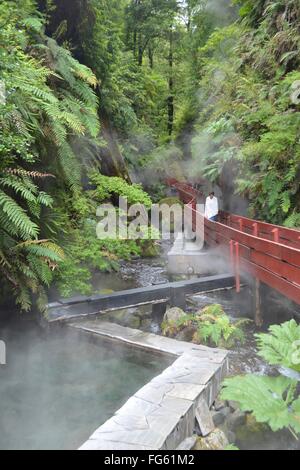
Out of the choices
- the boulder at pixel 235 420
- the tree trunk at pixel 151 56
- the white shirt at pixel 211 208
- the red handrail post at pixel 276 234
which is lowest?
the boulder at pixel 235 420

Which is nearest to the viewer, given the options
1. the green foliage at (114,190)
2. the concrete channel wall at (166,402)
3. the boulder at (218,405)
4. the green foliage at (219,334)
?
the concrete channel wall at (166,402)

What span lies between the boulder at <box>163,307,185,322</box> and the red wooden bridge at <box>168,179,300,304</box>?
159 centimetres

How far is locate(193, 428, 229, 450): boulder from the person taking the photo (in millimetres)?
3732

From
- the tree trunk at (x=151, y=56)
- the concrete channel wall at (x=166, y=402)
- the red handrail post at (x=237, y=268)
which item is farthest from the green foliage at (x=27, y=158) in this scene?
the tree trunk at (x=151, y=56)

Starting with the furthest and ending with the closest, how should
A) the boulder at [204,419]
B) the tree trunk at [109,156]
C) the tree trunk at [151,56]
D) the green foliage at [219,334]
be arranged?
the tree trunk at [151,56], the tree trunk at [109,156], the green foliage at [219,334], the boulder at [204,419]

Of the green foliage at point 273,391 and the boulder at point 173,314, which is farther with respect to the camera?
the boulder at point 173,314

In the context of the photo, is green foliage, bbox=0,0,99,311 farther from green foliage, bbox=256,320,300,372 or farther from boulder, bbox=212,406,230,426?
green foliage, bbox=256,320,300,372

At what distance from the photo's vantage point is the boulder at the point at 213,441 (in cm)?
373

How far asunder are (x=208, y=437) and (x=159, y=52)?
3327cm

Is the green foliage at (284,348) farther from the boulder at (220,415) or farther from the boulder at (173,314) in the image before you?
the boulder at (173,314)

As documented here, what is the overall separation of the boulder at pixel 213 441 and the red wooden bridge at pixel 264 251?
8.17 ft

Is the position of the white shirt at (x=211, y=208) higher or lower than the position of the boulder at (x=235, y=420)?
higher

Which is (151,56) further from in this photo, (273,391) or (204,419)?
(273,391)

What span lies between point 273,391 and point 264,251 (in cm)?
384
